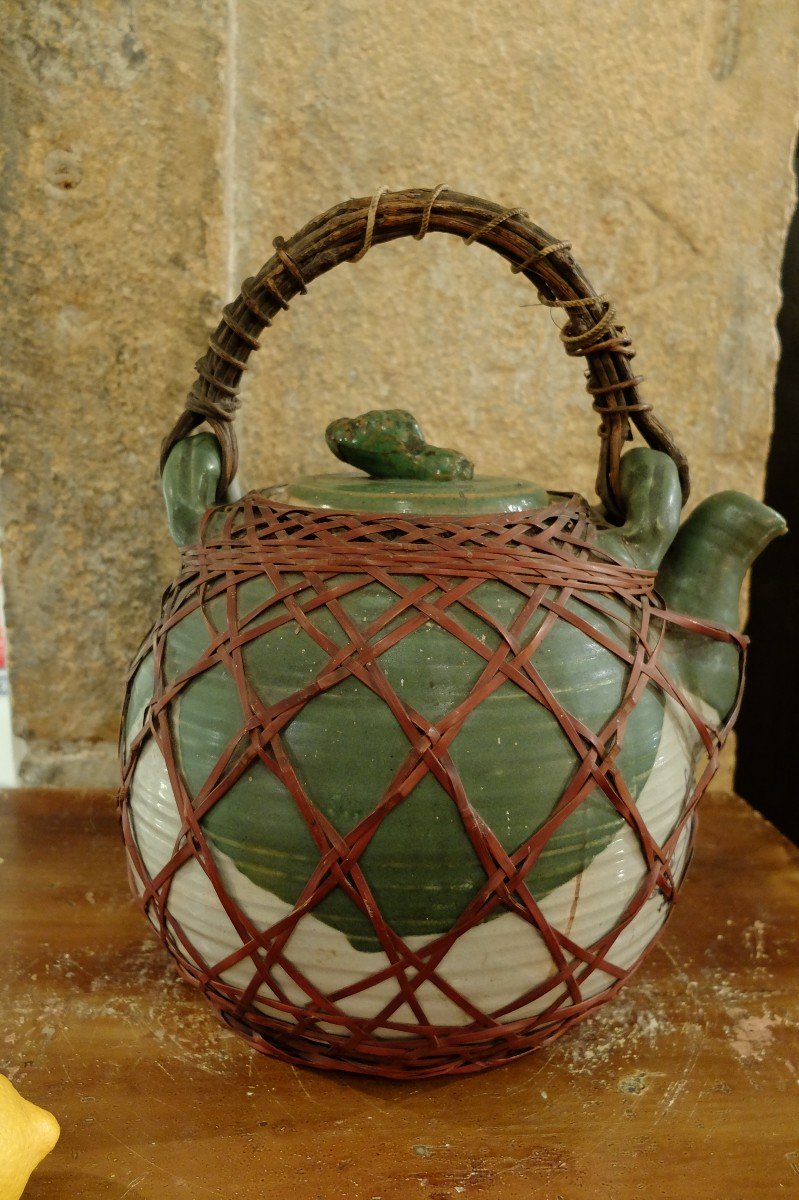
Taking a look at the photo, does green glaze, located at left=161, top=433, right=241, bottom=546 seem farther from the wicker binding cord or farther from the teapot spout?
the teapot spout

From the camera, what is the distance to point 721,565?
0.76m

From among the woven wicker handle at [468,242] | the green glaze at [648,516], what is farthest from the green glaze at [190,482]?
the green glaze at [648,516]

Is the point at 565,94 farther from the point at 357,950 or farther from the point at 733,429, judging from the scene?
the point at 357,950

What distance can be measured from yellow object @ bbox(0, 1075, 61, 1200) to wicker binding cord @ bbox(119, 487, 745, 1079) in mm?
139

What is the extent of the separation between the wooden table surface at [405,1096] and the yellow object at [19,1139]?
6 cm

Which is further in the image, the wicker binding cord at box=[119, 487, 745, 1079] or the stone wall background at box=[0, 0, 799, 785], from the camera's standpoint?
the stone wall background at box=[0, 0, 799, 785]

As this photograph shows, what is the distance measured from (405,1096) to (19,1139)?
0.89 feet

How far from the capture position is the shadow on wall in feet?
4.43

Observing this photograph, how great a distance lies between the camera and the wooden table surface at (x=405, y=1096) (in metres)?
0.60

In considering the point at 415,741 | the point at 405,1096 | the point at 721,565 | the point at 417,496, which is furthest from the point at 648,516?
the point at 405,1096

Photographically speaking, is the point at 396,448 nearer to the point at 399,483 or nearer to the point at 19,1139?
the point at 399,483

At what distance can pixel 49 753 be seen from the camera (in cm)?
119

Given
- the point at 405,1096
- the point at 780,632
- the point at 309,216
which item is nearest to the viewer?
the point at 405,1096

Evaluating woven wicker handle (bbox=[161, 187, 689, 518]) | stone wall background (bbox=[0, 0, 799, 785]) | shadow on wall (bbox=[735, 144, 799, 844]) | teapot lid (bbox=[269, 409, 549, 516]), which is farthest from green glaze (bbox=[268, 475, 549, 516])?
shadow on wall (bbox=[735, 144, 799, 844])
